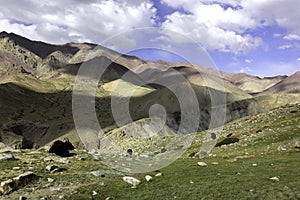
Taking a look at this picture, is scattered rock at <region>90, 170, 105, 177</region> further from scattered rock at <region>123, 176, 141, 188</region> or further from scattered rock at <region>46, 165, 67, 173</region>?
scattered rock at <region>123, 176, 141, 188</region>

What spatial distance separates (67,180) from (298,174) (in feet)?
75.4

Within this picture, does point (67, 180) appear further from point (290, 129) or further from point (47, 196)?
point (290, 129)

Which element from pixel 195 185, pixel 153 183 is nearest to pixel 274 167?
pixel 195 185

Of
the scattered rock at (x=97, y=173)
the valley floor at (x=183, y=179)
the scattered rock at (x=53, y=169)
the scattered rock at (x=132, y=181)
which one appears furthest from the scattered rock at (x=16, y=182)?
the scattered rock at (x=132, y=181)

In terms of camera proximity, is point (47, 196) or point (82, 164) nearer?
point (47, 196)

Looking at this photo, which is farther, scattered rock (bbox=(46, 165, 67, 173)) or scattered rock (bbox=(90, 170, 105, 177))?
scattered rock (bbox=(46, 165, 67, 173))

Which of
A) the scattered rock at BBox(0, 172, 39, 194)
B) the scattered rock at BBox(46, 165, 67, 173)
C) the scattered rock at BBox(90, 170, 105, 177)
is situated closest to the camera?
the scattered rock at BBox(0, 172, 39, 194)

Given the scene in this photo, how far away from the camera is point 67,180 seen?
35969mm

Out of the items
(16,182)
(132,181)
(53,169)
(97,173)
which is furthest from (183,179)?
(16,182)

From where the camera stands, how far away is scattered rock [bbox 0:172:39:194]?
3151 centimetres

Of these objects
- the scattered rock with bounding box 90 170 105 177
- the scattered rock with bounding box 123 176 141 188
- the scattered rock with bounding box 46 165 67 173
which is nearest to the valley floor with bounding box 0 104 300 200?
the scattered rock with bounding box 90 170 105 177

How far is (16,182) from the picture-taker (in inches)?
1297

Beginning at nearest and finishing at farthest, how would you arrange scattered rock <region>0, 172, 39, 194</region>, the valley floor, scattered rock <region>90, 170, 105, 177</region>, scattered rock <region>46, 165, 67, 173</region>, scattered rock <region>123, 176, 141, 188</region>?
the valley floor
scattered rock <region>0, 172, 39, 194</region>
scattered rock <region>123, 176, 141, 188</region>
scattered rock <region>90, 170, 105, 177</region>
scattered rock <region>46, 165, 67, 173</region>

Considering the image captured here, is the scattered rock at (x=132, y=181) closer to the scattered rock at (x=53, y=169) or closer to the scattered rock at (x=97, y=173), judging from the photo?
the scattered rock at (x=97, y=173)
